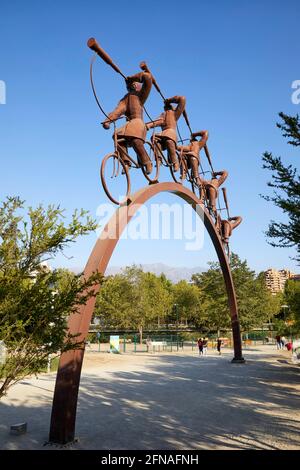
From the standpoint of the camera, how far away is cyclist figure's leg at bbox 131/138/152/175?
31.3ft

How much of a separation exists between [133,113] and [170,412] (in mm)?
7627

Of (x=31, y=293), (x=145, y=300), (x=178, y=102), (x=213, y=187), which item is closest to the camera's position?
(x=31, y=293)

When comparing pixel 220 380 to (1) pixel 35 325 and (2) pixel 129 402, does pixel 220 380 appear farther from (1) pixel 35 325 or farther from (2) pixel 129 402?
(1) pixel 35 325

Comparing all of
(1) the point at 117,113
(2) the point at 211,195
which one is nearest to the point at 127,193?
(1) the point at 117,113

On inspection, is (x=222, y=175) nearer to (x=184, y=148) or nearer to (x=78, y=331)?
(x=184, y=148)

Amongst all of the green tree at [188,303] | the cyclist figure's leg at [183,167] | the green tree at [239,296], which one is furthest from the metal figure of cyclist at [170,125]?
the green tree at [188,303]

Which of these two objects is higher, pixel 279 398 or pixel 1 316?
pixel 1 316

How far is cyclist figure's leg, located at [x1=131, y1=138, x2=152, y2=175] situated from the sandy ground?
20.8ft

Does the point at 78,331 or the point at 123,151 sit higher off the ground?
the point at 123,151

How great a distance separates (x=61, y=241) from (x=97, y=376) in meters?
13.3

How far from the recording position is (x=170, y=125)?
1210 cm

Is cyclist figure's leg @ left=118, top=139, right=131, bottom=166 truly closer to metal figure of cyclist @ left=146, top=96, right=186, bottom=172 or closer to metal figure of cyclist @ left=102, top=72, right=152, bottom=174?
metal figure of cyclist @ left=102, top=72, right=152, bottom=174
